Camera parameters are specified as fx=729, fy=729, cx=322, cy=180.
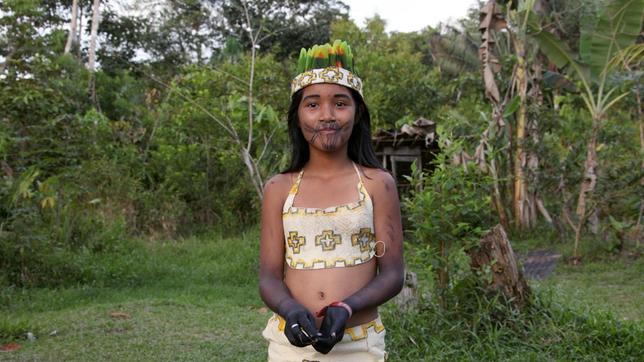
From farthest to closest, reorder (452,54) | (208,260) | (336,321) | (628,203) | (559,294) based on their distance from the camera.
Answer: (452,54), (208,260), (628,203), (559,294), (336,321)

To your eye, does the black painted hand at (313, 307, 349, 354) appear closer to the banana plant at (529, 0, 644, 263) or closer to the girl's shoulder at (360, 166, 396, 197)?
the girl's shoulder at (360, 166, 396, 197)

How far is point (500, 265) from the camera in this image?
443 centimetres

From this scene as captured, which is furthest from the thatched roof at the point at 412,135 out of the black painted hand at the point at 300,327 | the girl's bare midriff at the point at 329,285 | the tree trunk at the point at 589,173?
the black painted hand at the point at 300,327

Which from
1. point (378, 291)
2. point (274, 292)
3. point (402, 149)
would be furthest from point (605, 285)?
point (274, 292)

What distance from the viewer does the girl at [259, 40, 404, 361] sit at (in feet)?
6.32

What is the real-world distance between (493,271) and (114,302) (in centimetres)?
383

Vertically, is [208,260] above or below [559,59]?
below

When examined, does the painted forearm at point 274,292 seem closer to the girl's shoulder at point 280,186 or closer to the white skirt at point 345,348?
the white skirt at point 345,348

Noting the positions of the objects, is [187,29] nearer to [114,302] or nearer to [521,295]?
[114,302]

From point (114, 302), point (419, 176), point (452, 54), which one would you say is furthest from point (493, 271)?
point (452, 54)

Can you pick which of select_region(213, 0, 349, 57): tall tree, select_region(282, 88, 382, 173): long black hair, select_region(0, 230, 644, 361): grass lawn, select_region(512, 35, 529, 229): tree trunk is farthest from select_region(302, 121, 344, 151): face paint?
select_region(213, 0, 349, 57): tall tree

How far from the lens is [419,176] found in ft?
15.1

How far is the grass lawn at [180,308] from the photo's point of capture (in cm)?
491

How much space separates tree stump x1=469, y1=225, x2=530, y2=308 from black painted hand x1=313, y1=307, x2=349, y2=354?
110 inches
